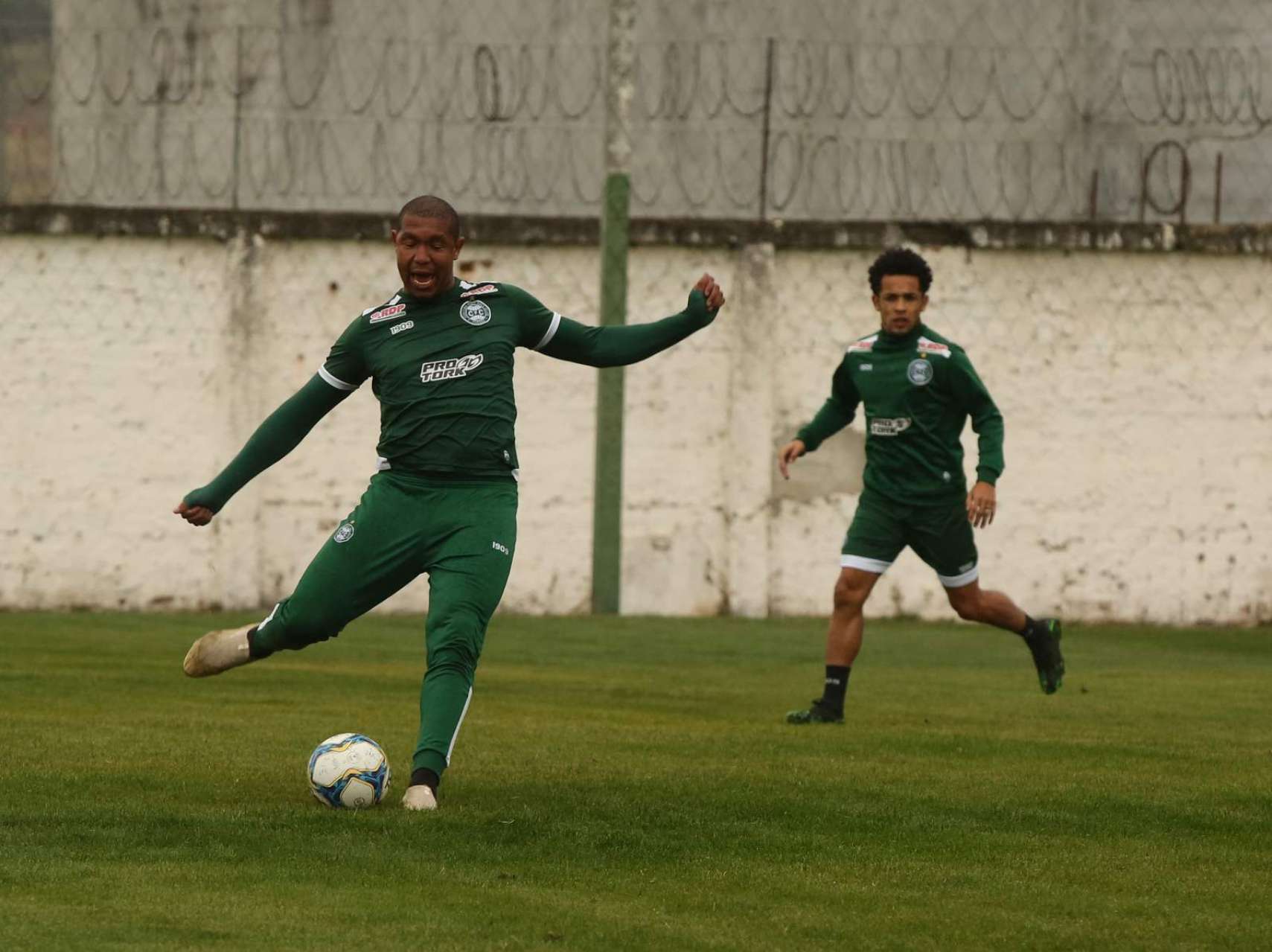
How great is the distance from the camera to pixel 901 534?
10.1 metres

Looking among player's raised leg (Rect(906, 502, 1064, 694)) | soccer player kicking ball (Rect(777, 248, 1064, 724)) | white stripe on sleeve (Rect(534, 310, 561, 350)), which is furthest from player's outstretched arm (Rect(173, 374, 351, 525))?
player's raised leg (Rect(906, 502, 1064, 694))

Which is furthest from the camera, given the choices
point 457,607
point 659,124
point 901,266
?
point 659,124

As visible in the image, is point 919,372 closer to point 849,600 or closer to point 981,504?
point 981,504

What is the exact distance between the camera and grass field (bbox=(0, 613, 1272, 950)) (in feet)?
16.0

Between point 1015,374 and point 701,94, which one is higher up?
point 701,94

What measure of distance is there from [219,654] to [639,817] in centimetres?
165

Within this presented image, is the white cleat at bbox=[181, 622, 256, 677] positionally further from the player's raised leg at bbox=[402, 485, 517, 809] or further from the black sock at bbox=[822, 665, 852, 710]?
the black sock at bbox=[822, 665, 852, 710]

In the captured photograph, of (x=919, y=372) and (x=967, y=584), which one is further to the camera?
(x=967, y=584)

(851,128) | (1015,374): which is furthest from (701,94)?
(1015,374)

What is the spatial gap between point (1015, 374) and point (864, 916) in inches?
468

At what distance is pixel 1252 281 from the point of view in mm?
16688

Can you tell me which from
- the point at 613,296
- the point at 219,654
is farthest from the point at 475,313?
the point at 613,296

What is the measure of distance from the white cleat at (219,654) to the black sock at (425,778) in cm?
93

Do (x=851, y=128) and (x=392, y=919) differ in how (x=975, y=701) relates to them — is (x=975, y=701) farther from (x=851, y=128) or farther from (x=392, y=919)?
(x=851, y=128)
